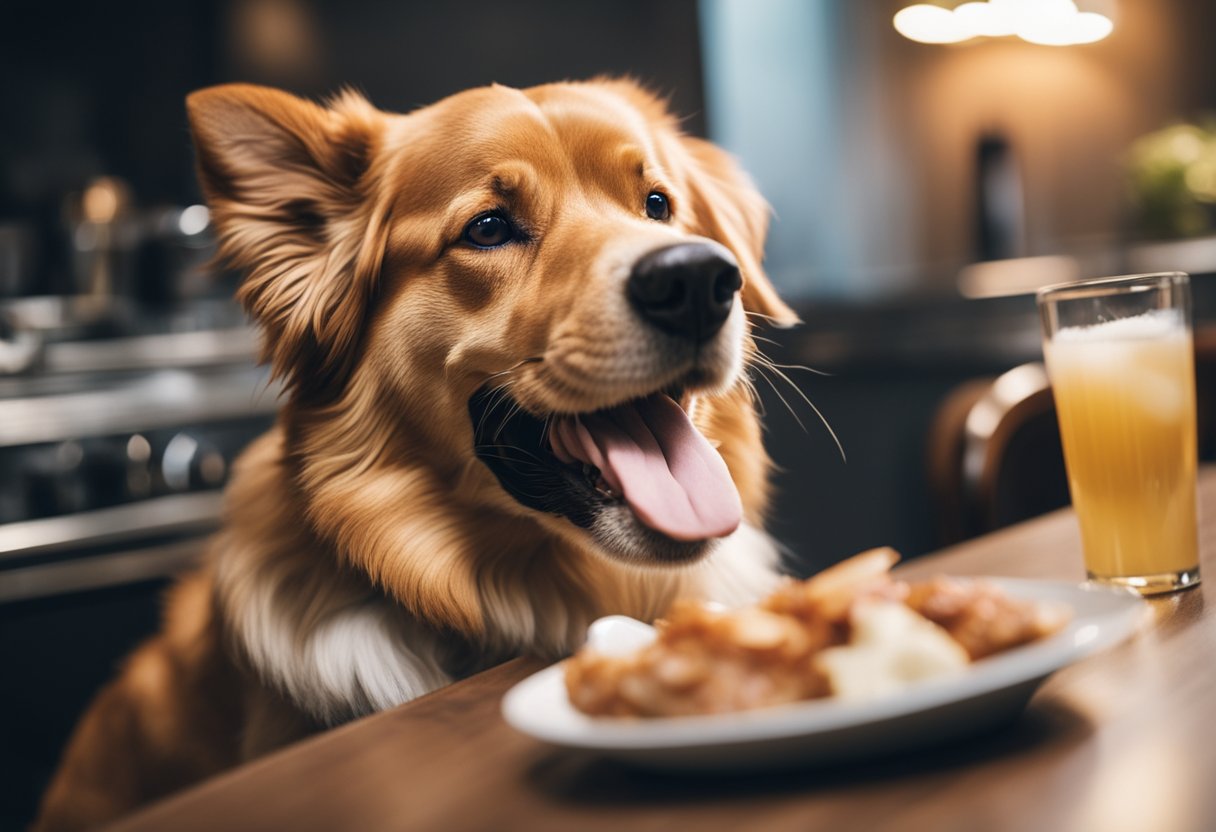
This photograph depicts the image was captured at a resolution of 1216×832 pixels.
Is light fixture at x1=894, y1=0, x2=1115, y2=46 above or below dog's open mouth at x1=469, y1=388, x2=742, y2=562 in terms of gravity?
above

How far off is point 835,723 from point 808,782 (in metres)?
0.06


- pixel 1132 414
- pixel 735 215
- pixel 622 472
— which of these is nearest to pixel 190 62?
pixel 735 215

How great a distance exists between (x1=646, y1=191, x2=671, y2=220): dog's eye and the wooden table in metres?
0.83

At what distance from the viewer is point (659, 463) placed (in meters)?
1.16

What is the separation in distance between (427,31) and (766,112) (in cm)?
135

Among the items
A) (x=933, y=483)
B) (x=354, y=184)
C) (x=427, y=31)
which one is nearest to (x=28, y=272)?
(x=427, y=31)

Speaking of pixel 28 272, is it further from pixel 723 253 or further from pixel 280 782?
pixel 280 782

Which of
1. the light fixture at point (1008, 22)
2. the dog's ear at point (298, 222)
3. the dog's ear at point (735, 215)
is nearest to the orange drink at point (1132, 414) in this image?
the dog's ear at point (735, 215)

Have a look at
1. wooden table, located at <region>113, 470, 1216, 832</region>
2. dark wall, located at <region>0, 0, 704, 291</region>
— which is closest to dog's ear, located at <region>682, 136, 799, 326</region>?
wooden table, located at <region>113, 470, 1216, 832</region>

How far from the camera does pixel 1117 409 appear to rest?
0.93m

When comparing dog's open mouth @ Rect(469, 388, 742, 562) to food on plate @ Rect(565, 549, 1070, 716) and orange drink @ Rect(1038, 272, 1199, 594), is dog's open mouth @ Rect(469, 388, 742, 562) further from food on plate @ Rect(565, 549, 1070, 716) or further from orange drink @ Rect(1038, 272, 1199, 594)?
food on plate @ Rect(565, 549, 1070, 716)

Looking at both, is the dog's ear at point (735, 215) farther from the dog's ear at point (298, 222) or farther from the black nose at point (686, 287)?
the dog's ear at point (298, 222)

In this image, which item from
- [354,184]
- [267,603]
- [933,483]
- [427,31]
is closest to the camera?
[267,603]

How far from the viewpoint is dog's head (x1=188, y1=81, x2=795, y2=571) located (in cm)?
117
